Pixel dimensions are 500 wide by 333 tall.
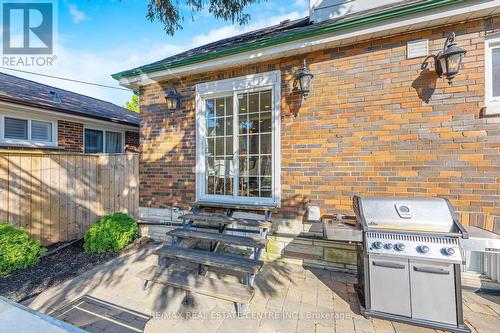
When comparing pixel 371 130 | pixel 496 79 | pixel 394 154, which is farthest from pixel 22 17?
pixel 496 79

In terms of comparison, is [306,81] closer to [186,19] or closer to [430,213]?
[430,213]

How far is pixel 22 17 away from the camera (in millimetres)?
5324

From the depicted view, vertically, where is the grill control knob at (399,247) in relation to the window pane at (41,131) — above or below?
below

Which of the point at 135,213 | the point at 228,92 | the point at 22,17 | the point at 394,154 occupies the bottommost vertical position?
the point at 135,213

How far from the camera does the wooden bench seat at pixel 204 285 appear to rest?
8.43ft

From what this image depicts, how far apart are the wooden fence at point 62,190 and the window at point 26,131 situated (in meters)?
2.51

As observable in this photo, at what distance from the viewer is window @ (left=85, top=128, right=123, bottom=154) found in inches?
306

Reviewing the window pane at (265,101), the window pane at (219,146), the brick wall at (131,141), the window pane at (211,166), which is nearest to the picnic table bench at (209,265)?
the window pane at (211,166)

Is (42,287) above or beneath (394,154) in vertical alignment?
beneath

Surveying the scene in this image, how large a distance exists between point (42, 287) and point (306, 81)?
16.4 ft

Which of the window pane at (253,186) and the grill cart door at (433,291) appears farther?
the window pane at (253,186)

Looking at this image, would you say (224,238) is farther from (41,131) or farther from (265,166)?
(41,131)

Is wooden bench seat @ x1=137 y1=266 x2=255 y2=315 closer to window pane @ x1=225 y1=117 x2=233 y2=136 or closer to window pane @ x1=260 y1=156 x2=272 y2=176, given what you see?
window pane @ x1=260 y1=156 x2=272 y2=176

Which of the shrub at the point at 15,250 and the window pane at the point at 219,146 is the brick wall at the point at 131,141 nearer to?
the shrub at the point at 15,250
